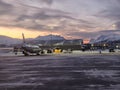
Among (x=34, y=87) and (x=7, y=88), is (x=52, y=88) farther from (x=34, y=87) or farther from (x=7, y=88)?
(x=7, y=88)

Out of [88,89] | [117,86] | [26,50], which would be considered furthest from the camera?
[26,50]

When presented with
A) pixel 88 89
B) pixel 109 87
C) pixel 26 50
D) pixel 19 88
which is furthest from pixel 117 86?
pixel 26 50

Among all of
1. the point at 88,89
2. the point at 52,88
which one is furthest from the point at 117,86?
the point at 52,88

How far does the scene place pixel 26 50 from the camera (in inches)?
3039

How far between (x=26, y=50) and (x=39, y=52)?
3.33 m

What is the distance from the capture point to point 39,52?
77.8m

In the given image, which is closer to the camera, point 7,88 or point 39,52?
point 7,88

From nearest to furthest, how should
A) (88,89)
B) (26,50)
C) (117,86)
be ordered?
(88,89), (117,86), (26,50)

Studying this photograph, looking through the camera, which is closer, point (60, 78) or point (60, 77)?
point (60, 78)

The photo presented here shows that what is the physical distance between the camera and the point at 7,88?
1588cm

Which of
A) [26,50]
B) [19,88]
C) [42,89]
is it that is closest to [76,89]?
[42,89]

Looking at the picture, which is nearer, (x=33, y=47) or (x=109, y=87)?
(x=109, y=87)

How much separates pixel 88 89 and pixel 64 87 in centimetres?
143

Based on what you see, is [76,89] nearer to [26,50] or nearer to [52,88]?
[52,88]
